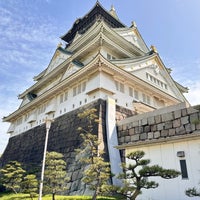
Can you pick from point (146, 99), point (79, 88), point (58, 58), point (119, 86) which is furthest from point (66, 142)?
point (58, 58)

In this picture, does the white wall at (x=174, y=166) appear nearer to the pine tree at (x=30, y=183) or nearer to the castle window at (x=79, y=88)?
the pine tree at (x=30, y=183)

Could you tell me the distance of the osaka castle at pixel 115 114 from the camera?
24.0 feet

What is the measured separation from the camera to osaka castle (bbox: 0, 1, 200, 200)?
7.31 metres

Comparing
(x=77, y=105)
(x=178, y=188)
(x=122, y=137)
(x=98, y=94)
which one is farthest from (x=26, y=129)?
(x=178, y=188)

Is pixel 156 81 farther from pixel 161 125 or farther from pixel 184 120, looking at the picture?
pixel 184 120

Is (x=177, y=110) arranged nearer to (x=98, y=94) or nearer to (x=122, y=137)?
(x=122, y=137)

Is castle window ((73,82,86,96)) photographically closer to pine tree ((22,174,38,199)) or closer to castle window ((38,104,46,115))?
castle window ((38,104,46,115))

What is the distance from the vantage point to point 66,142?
42.9ft

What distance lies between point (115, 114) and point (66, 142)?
3.90 metres

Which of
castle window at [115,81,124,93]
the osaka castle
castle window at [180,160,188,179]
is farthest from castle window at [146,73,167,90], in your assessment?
castle window at [180,160,188,179]

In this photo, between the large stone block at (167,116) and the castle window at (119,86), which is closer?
the large stone block at (167,116)

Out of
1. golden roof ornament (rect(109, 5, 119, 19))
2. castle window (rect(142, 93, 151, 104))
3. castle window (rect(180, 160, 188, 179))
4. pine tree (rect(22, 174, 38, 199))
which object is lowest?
pine tree (rect(22, 174, 38, 199))

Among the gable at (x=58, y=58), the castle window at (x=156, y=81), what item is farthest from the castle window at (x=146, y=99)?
the gable at (x=58, y=58)

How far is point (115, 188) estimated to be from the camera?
6137 millimetres
